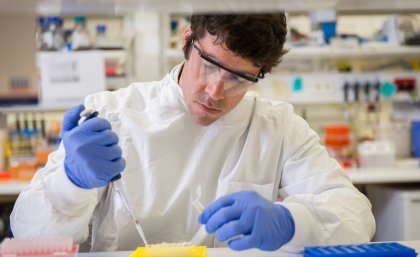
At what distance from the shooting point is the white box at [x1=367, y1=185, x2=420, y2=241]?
110 inches

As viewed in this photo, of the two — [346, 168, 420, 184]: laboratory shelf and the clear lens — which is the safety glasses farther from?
[346, 168, 420, 184]: laboratory shelf

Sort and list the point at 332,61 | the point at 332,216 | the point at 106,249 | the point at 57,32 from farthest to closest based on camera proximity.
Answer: the point at 332,61 < the point at 57,32 < the point at 106,249 < the point at 332,216

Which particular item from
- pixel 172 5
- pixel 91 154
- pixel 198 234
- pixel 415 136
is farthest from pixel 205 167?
pixel 415 136

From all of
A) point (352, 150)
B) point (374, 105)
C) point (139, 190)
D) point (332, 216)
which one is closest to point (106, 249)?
point (139, 190)

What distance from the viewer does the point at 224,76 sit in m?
1.32

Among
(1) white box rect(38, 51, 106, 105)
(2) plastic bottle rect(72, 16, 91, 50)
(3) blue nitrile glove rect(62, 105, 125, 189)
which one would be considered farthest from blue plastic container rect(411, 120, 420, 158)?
(3) blue nitrile glove rect(62, 105, 125, 189)

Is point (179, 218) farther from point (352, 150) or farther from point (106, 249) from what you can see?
point (352, 150)

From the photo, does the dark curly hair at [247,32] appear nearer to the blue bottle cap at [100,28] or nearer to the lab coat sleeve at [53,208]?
the lab coat sleeve at [53,208]

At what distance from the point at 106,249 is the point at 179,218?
0.80 ft

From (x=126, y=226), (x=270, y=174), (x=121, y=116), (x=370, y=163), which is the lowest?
(x=370, y=163)

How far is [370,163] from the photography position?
10.4 ft

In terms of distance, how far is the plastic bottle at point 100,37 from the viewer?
319cm

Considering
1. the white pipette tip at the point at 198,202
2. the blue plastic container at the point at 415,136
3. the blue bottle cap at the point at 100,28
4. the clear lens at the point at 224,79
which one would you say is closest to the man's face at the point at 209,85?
the clear lens at the point at 224,79

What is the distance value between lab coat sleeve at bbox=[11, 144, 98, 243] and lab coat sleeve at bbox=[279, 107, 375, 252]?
554mm
